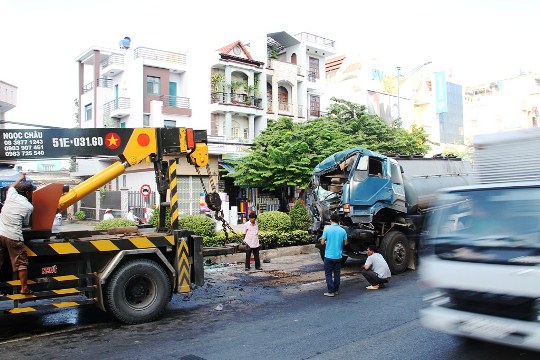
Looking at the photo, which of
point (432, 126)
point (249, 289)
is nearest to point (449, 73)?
point (432, 126)

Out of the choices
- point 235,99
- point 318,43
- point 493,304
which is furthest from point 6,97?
point 493,304

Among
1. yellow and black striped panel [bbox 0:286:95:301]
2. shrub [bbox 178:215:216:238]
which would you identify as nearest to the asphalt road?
yellow and black striped panel [bbox 0:286:95:301]

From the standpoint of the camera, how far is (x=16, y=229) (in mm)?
6676

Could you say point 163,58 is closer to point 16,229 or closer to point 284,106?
point 284,106

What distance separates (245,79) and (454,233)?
1191 inches

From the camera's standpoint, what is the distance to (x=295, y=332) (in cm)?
677

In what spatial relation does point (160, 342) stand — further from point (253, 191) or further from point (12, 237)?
point (253, 191)

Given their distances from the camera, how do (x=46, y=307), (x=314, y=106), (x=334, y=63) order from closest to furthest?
(x=46, y=307) < (x=314, y=106) < (x=334, y=63)

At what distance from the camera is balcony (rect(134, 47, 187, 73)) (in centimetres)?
3100

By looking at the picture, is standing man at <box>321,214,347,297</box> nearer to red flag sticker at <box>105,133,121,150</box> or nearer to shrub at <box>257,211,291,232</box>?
red flag sticker at <box>105,133,121,150</box>

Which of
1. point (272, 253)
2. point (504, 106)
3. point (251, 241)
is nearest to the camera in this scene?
point (251, 241)

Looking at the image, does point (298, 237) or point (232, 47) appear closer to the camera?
point (298, 237)

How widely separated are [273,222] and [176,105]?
1859cm

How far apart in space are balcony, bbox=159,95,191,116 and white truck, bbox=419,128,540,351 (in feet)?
89.4
